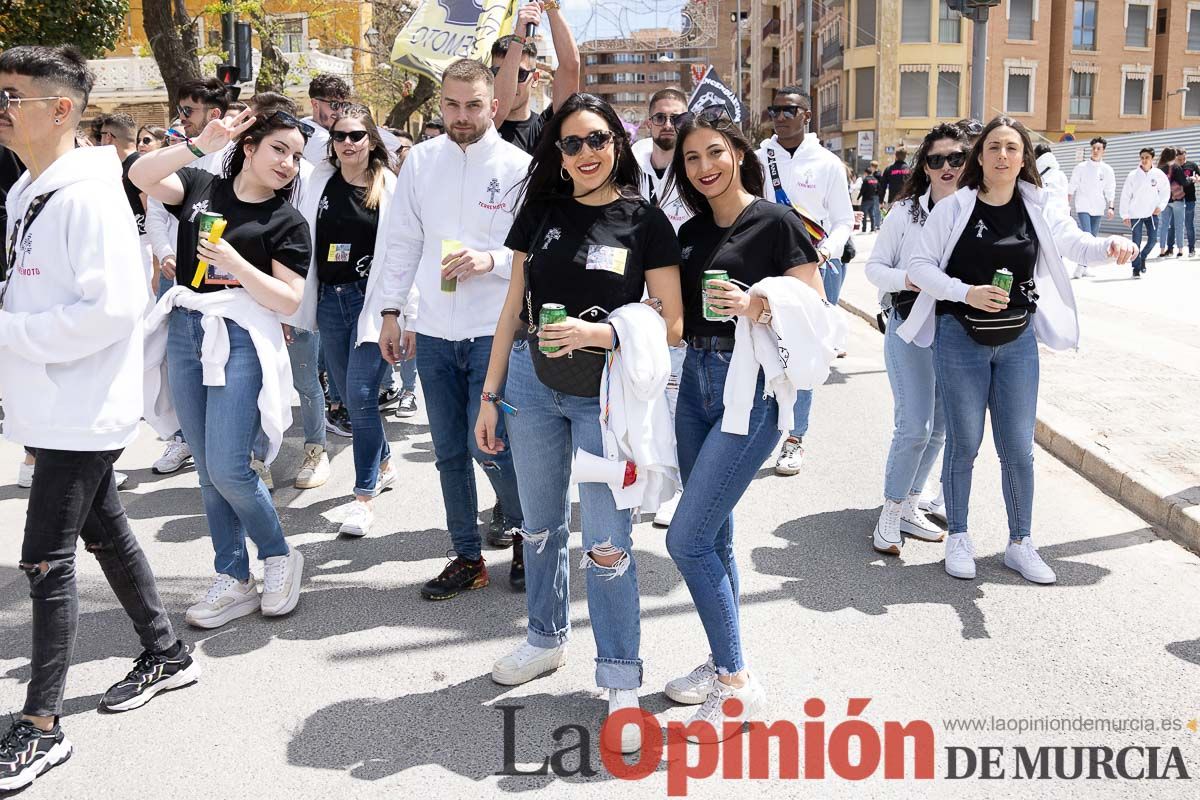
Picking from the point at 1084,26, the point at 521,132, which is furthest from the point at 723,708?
the point at 1084,26

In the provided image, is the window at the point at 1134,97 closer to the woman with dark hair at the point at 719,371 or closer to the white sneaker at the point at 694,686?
the woman with dark hair at the point at 719,371

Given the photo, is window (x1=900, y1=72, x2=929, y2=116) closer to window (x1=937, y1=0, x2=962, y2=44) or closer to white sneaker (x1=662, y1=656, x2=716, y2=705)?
window (x1=937, y1=0, x2=962, y2=44)

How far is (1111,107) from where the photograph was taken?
5112 cm

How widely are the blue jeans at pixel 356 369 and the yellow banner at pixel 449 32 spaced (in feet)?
5.65

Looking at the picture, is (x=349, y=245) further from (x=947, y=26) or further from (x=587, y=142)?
(x=947, y=26)

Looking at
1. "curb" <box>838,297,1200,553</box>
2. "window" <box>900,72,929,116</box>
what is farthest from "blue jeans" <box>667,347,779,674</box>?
"window" <box>900,72,929,116</box>

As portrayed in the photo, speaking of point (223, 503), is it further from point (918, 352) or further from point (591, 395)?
point (918, 352)

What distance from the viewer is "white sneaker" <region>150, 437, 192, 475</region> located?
6.95 metres

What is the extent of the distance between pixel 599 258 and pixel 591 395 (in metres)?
0.45

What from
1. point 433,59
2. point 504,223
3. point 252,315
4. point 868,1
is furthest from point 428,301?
point 868,1

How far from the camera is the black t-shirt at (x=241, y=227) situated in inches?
168

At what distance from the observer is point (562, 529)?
3832 mm

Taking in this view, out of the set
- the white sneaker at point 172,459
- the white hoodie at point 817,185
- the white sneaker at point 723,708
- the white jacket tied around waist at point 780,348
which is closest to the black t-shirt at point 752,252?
the white jacket tied around waist at point 780,348

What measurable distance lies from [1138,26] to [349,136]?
2182 inches
